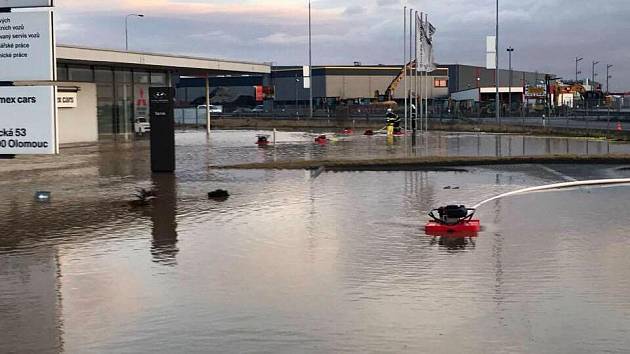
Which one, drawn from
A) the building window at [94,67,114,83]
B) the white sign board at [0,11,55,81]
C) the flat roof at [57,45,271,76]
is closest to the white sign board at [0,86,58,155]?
the white sign board at [0,11,55,81]

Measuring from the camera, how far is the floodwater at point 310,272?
7.16 metres

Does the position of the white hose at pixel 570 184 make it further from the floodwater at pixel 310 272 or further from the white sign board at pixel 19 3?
the white sign board at pixel 19 3

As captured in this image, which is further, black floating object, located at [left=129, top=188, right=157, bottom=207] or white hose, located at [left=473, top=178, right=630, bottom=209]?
white hose, located at [left=473, top=178, right=630, bottom=209]

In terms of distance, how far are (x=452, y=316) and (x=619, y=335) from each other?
5.06 ft

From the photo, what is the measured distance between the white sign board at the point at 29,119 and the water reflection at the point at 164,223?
2294 mm

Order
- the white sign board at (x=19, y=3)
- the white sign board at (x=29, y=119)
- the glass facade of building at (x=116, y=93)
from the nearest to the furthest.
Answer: the white sign board at (x=19, y=3) < the white sign board at (x=29, y=119) < the glass facade of building at (x=116, y=93)

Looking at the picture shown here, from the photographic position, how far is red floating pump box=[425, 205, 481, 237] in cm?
1275

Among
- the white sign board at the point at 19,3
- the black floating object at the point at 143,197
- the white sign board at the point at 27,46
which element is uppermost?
the white sign board at the point at 19,3

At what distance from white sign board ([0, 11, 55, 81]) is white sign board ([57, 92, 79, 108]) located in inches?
1072

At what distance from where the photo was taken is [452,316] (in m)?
7.77

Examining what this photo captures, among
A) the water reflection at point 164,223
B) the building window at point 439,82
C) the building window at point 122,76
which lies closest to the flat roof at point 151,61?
the building window at point 122,76

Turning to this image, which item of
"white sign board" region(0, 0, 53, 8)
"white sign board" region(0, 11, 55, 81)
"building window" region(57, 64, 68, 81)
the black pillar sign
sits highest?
"building window" region(57, 64, 68, 81)

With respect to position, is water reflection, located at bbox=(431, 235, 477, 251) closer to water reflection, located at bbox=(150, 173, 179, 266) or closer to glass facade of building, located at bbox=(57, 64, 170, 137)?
water reflection, located at bbox=(150, 173, 179, 266)

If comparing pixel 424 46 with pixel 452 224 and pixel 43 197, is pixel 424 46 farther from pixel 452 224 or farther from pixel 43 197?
pixel 452 224
